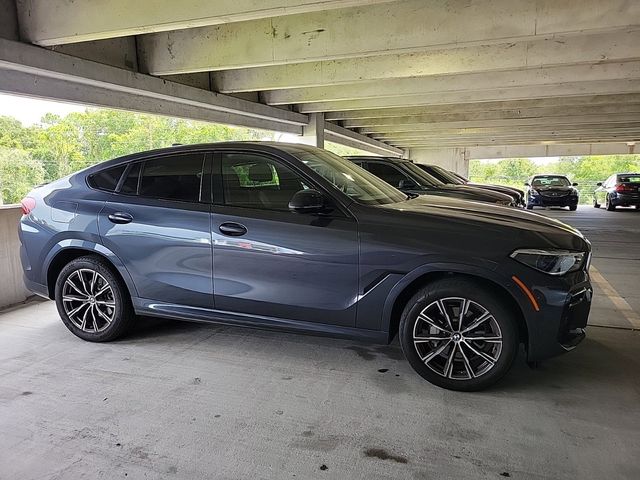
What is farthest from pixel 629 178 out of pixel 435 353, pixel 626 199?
pixel 435 353

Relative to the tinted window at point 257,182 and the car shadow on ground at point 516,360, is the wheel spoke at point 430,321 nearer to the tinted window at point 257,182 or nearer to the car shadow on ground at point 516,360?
the car shadow on ground at point 516,360

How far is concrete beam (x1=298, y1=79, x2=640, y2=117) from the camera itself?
362 inches

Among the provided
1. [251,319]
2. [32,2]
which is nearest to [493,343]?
[251,319]

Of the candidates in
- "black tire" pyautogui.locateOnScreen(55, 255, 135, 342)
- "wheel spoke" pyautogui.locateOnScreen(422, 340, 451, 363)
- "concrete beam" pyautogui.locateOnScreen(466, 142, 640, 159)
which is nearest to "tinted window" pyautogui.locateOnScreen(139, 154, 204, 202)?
"black tire" pyautogui.locateOnScreen(55, 255, 135, 342)

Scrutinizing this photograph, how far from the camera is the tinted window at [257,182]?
341 cm

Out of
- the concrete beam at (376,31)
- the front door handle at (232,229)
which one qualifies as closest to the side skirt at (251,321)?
the front door handle at (232,229)

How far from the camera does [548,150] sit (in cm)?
2664

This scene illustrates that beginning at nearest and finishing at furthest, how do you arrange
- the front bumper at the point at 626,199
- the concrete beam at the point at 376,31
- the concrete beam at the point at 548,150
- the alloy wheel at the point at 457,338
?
the alloy wheel at the point at 457,338
the concrete beam at the point at 376,31
the front bumper at the point at 626,199
the concrete beam at the point at 548,150

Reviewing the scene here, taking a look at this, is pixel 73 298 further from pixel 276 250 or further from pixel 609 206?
pixel 609 206

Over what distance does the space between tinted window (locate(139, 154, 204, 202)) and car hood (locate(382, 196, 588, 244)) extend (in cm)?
150

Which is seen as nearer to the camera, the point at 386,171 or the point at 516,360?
the point at 516,360

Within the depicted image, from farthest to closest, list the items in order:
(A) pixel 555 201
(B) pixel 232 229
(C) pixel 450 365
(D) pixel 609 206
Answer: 1. (D) pixel 609 206
2. (A) pixel 555 201
3. (B) pixel 232 229
4. (C) pixel 450 365

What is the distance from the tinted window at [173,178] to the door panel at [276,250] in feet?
0.64

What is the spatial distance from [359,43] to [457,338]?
4367mm
